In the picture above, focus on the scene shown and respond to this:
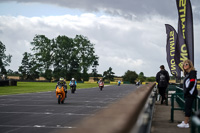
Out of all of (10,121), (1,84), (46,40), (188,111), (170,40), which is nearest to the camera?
(188,111)

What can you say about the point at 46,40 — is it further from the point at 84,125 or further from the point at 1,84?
the point at 84,125

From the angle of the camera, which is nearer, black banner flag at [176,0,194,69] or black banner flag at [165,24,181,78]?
black banner flag at [176,0,194,69]

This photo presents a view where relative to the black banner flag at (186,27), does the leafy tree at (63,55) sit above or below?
above

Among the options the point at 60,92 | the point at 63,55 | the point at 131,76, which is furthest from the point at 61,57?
the point at 60,92

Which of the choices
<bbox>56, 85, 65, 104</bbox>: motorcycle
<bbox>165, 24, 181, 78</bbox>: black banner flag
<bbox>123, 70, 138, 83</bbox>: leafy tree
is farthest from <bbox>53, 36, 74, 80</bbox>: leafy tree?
<bbox>56, 85, 65, 104</bbox>: motorcycle

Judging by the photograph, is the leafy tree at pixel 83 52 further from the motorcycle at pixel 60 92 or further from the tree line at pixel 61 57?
the motorcycle at pixel 60 92

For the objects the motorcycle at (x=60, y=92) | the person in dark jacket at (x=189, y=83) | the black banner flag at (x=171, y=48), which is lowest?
the motorcycle at (x=60, y=92)

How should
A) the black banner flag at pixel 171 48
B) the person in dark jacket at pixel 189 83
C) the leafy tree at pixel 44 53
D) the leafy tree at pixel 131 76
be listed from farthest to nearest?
the leafy tree at pixel 131 76 < the leafy tree at pixel 44 53 < the black banner flag at pixel 171 48 < the person in dark jacket at pixel 189 83

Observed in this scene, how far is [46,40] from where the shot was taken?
105m

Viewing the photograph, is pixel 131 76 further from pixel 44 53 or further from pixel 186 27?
pixel 186 27

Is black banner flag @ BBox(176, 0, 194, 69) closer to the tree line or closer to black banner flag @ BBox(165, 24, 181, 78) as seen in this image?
black banner flag @ BBox(165, 24, 181, 78)

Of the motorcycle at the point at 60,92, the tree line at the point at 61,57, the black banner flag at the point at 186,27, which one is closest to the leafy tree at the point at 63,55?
the tree line at the point at 61,57

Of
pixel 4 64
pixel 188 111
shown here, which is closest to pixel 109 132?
pixel 188 111

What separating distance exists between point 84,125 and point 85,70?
105485mm
